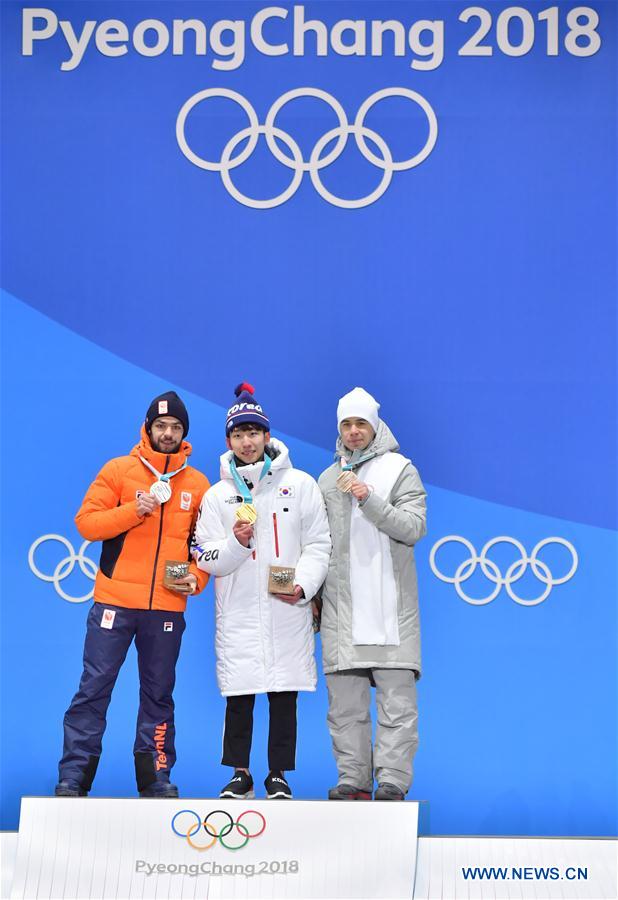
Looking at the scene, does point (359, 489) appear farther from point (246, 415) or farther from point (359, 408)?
point (246, 415)

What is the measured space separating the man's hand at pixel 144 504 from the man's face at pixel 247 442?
412mm

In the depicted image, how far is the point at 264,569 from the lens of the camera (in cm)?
514

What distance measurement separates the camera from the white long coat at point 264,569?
5.07 meters

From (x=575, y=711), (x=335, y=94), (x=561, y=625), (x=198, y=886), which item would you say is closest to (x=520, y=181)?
(x=335, y=94)

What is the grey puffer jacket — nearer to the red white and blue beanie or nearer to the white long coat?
the white long coat

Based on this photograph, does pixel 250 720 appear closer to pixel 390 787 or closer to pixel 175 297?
pixel 390 787

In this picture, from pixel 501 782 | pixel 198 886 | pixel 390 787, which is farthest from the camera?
pixel 501 782

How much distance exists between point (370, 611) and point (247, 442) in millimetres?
864

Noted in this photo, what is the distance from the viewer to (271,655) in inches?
199

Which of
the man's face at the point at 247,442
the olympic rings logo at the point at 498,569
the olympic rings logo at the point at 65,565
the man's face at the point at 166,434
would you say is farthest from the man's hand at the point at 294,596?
the olympic rings logo at the point at 65,565

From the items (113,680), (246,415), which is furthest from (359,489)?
(113,680)

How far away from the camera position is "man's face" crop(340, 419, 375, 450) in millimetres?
5297

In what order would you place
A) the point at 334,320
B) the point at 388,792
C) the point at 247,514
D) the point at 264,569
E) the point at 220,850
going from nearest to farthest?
the point at 220,850 → the point at 388,792 → the point at 247,514 → the point at 264,569 → the point at 334,320

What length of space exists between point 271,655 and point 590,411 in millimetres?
2105
